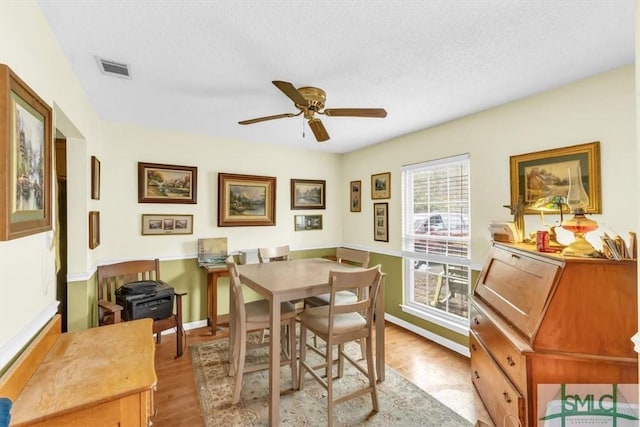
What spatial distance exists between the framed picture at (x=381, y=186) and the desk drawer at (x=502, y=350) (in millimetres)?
2072

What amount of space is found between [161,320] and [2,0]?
8.50ft

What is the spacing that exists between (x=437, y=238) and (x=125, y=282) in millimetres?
3479

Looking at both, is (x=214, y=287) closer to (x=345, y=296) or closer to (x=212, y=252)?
(x=212, y=252)

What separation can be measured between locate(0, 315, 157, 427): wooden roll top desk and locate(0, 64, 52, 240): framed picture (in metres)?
0.55

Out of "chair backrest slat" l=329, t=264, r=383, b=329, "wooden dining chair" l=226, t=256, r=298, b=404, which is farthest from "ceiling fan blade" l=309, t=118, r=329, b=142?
"wooden dining chair" l=226, t=256, r=298, b=404

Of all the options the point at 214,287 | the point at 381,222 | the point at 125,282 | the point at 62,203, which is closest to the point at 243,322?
the point at 214,287

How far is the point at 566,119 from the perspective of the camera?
2293mm

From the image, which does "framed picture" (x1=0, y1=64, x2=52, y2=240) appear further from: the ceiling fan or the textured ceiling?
the ceiling fan

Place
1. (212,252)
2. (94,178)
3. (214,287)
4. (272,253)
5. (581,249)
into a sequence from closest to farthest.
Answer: (581,249) < (94,178) < (272,253) < (214,287) < (212,252)

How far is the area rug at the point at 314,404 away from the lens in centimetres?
214

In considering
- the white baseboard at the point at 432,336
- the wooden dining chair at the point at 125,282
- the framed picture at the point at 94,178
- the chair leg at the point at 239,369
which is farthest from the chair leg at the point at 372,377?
the framed picture at the point at 94,178

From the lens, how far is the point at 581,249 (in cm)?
163

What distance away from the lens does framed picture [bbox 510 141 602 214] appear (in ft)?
6.95

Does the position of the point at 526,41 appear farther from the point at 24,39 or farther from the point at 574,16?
the point at 24,39
